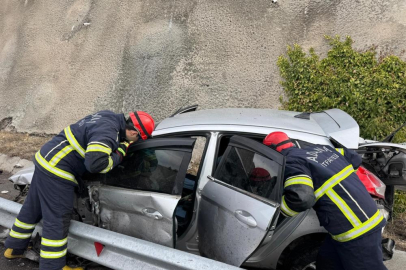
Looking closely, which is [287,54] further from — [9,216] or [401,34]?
[9,216]

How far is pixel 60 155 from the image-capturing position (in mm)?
2920

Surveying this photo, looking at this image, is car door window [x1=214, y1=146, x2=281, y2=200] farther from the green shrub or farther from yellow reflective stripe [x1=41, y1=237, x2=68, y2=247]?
the green shrub

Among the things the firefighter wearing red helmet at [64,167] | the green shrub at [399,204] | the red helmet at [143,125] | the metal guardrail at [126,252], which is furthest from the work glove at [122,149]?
the green shrub at [399,204]

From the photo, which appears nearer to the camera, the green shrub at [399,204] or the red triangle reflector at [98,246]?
the red triangle reflector at [98,246]

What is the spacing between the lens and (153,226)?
2.85 metres

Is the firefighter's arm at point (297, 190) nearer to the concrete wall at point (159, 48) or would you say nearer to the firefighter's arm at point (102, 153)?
the firefighter's arm at point (102, 153)

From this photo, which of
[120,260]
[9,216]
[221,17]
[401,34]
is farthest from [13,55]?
[401,34]

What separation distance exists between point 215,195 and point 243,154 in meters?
0.39

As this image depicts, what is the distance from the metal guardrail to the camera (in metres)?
2.48

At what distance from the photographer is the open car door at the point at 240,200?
231cm

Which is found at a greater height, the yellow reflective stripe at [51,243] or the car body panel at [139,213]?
the car body panel at [139,213]

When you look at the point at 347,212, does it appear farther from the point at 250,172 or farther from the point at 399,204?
the point at 399,204

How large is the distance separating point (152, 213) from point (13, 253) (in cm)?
158

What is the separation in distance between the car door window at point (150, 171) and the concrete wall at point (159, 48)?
11.0 ft
